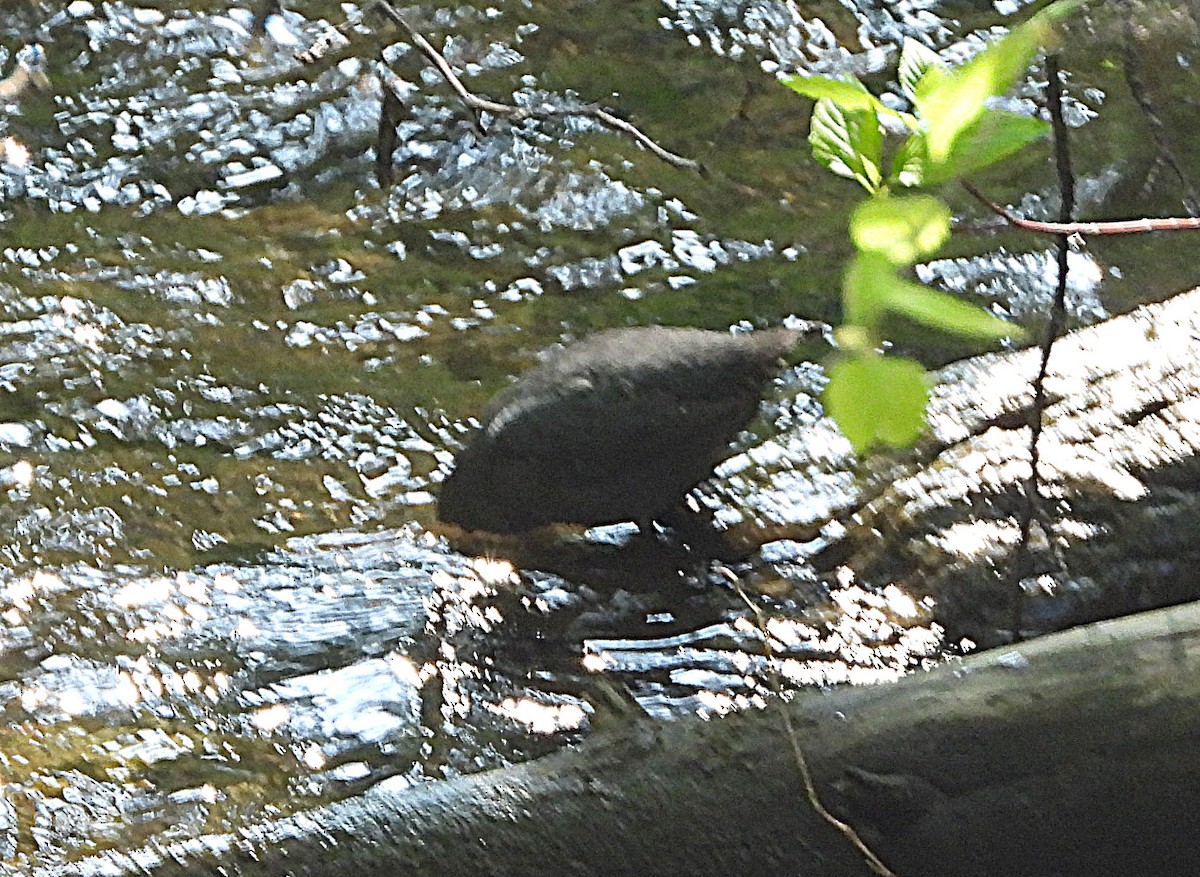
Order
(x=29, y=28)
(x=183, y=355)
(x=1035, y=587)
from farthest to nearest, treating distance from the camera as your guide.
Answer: (x=29, y=28) → (x=183, y=355) → (x=1035, y=587)

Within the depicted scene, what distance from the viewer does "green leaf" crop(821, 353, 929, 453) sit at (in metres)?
0.75

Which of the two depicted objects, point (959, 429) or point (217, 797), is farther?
point (959, 429)

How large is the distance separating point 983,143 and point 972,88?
4 cm

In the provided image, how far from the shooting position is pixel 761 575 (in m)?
2.06

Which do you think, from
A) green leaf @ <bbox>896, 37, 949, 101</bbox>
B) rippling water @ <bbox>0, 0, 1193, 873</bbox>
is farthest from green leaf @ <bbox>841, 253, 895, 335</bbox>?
rippling water @ <bbox>0, 0, 1193, 873</bbox>

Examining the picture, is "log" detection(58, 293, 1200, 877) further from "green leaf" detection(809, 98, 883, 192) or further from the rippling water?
"green leaf" detection(809, 98, 883, 192)

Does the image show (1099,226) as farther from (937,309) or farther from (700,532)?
(700,532)

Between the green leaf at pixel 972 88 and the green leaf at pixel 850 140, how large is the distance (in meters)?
0.10

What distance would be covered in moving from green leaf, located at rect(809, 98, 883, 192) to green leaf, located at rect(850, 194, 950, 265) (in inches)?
4.8

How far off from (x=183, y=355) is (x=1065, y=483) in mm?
1737

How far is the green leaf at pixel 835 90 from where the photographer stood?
33.2 inches

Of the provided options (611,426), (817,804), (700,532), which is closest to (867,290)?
(817,804)

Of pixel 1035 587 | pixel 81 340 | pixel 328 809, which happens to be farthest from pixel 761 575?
pixel 81 340

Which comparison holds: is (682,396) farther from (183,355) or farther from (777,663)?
(183,355)
